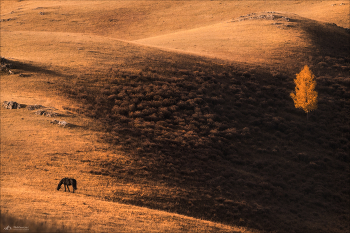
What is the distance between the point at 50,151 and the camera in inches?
1101

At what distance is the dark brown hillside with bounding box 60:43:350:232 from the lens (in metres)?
27.9

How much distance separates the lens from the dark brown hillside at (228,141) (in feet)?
91.6

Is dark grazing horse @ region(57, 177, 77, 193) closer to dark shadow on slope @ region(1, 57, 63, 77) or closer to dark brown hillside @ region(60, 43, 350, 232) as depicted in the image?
dark brown hillside @ region(60, 43, 350, 232)

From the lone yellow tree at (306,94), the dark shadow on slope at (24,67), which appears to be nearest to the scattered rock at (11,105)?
the dark shadow on slope at (24,67)

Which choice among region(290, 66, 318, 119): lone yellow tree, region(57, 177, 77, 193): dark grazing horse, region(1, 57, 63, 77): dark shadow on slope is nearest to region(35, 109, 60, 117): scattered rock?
region(1, 57, 63, 77): dark shadow on slope

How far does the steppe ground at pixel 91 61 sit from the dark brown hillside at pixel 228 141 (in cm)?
219

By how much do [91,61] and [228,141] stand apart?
24.0m

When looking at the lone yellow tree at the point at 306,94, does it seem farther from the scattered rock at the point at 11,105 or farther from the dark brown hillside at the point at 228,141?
the scattered rock at the point at 11,105

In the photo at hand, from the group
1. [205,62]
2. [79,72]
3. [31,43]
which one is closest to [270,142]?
[205,62]

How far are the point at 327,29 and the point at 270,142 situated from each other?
147 feet

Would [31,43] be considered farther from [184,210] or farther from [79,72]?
[184,210]

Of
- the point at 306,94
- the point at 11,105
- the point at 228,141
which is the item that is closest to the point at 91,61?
the point at 11,105

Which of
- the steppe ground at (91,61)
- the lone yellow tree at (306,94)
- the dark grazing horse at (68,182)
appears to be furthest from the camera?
the lone yellow tree at (306,94)

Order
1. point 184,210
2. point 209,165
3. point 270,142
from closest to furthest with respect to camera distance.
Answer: point 184,210 → point 209,165 → point 270,142
